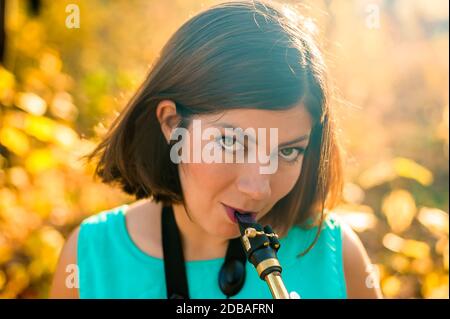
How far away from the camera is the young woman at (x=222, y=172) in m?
1.52

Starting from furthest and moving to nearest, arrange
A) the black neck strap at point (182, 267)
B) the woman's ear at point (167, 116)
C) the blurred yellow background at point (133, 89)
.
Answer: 1. the blurred yellow background at point (133, 89)
2. the black neck strap at point (182, 267)
3. the woman's ear at point (167, 116)

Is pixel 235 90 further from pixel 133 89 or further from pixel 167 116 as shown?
pixel 133 89

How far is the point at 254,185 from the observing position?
4.97 feet

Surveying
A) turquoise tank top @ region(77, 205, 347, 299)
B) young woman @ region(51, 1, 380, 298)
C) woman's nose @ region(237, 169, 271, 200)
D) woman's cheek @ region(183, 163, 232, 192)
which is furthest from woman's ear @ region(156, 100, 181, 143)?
turquoise tank top @ region(77, 205, 347, 299)

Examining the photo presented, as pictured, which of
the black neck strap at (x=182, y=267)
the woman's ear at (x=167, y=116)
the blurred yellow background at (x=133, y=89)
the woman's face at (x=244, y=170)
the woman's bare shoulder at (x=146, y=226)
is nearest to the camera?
the woman's face at (x=244, y=170)

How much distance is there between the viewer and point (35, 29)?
11.9 feet

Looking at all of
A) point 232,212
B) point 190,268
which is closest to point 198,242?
point 190,268

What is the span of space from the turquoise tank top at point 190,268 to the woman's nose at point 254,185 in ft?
1.30

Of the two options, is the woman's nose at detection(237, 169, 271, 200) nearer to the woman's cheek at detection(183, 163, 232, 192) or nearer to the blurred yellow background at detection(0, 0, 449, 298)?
the woman's cheek at detection(183, 163, 232, 192)

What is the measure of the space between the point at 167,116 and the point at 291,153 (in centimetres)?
36

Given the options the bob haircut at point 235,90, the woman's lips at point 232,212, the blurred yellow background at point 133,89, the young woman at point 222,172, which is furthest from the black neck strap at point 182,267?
the blurred yellow background at point 133,89

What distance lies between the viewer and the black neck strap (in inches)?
69.7

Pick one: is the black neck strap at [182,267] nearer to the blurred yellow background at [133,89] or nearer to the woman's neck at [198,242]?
the woman's neck at [198,242]
